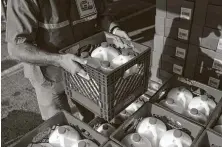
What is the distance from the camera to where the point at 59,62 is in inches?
80.7

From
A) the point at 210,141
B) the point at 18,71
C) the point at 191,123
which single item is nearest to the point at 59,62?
the point at 191,123

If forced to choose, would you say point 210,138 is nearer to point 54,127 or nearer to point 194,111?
point 194,111

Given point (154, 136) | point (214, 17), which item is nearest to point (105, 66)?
point (154, 136)

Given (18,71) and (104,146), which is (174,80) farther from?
(18,71)

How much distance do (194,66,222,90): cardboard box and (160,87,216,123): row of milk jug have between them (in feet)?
3.06

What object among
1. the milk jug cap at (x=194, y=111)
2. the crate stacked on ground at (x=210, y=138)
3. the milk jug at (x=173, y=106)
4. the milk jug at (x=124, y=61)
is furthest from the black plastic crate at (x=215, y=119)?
the milk jug at (x=124, y=61)

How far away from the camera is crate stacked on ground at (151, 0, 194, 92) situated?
317 centimetres

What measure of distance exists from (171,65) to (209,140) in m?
1.75

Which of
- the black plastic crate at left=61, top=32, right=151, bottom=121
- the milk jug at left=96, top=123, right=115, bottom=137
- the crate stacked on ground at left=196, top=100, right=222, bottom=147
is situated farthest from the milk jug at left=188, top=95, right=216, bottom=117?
the milk jug at left=96, top=123, right=115, bottom=137

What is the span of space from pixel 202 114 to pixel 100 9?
4.64 feet

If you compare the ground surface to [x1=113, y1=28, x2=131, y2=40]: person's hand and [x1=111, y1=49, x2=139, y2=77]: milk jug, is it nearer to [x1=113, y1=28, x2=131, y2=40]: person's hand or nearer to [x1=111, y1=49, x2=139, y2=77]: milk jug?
[x1=113, y1=28, x2=131, y2=40]: person's hand

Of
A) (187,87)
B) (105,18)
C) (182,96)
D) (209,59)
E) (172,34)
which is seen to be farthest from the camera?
(172,34)

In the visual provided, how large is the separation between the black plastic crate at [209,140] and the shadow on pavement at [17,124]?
2367mm

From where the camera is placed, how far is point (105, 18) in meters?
2.73
